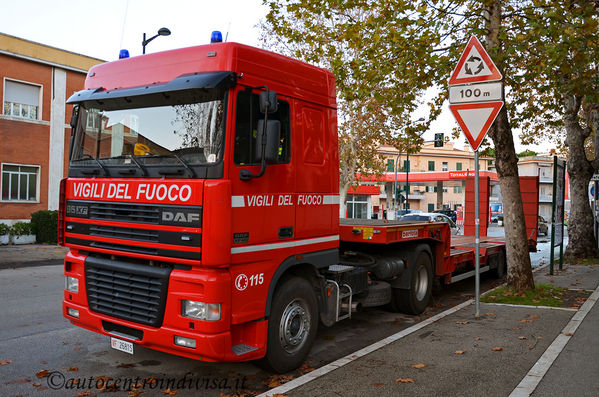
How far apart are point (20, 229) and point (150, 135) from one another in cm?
1724

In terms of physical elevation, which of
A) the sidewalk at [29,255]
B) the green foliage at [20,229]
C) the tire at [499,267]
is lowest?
the sidewalk at [29,255]

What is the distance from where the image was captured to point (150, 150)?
4.74 meters

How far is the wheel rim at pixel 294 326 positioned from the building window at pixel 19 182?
1904cm

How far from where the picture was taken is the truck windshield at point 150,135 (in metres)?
4.44

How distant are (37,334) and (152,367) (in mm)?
2144

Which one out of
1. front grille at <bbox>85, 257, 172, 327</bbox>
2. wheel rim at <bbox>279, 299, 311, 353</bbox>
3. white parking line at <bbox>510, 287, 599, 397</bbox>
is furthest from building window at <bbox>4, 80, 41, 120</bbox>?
white parking line at <bbox>510, 287, 599, 397</bbox>

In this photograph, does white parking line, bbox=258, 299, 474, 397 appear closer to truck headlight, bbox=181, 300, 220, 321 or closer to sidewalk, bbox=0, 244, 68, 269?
truck headlight, bbox=181, 300, 220, 321

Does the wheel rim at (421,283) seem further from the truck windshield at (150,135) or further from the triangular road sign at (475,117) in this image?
the truck windshield at (150,135)

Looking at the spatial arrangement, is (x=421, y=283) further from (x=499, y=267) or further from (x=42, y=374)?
(x=42, y=374)

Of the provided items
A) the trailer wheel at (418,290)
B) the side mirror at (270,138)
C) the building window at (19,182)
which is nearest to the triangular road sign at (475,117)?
A: the trailer wheel at (418,290)

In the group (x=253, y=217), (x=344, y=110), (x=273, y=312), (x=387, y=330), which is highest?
(x=344, y=110)

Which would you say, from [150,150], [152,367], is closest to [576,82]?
[150,150]

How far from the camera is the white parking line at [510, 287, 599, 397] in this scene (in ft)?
14.9

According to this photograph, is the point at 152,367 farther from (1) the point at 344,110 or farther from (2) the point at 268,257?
(1) the point at 344,110
